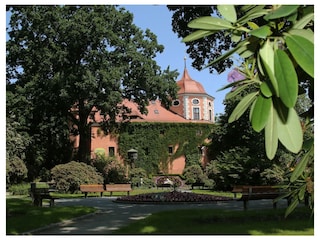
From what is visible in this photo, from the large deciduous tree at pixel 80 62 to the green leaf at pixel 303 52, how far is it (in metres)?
21.7

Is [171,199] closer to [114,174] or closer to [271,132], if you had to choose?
[271,132]

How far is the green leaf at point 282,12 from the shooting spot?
74.9 inches

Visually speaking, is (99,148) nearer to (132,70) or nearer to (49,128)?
(49,128)

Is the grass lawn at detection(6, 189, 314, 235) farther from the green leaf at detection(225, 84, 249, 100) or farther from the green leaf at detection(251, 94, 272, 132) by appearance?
the green leaf at detection(251, 94, 272, 132)

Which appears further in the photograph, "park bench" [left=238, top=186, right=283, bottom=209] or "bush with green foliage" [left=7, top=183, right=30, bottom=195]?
"bush with green foliage" [left=7, top=183, right=30, bottom=195]

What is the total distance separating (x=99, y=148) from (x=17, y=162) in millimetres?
16491

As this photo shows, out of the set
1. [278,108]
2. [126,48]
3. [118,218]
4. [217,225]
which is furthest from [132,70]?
[278,108]

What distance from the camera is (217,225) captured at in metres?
7.84

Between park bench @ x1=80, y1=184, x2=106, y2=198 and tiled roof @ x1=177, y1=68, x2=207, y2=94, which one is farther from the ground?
tiled roof @ x1=177, y1=68, x2=207, y2=94

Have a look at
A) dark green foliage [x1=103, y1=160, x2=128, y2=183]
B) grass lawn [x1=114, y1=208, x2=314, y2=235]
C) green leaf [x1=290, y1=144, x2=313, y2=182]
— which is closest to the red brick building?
dark green foliage [x1=103, y1=160, x2=128, y2=183]

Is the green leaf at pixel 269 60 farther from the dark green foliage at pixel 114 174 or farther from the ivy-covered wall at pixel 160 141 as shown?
the ivy-covered wall at pixel 160 141

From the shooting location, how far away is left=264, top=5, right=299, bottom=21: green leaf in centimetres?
190

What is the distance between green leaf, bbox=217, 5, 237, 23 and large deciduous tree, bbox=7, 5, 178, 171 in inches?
841

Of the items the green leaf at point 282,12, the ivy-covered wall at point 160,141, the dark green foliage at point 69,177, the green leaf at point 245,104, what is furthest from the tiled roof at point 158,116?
the green leaf at point 282,12
